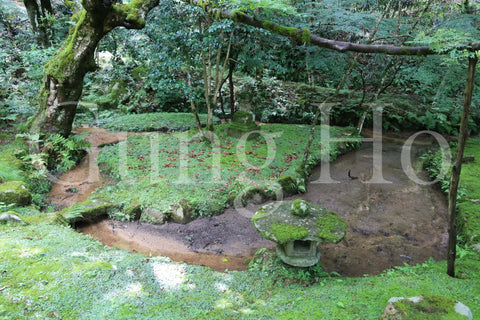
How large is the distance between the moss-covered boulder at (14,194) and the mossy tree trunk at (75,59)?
9.29ft

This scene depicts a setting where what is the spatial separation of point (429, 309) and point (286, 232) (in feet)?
5.84

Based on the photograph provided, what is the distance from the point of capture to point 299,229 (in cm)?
408

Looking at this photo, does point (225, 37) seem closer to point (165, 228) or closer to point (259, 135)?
point (259, 135)

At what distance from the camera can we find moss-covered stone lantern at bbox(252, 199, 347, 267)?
13.1 ft

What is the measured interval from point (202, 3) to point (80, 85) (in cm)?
403

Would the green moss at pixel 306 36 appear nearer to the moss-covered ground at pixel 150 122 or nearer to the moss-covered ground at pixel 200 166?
the moss-covered ground at pixel 200 166

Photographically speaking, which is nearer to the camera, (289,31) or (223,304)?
(223,304)

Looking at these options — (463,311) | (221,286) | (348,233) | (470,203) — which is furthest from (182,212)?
(470,203)

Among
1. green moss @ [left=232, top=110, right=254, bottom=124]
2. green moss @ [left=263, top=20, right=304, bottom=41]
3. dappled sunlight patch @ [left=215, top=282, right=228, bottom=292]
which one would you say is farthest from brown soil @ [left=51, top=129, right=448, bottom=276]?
green moss @ [left=263, top=20, right=304, bottom=41]

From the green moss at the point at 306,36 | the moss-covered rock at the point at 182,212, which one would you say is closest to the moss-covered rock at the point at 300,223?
the moss-covered rock at the point at 182,212

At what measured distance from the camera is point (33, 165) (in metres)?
7.21

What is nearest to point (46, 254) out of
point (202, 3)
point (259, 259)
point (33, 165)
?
point (259, 259)

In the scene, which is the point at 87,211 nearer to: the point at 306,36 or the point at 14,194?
the point at 14,194

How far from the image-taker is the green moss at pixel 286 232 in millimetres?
3986
